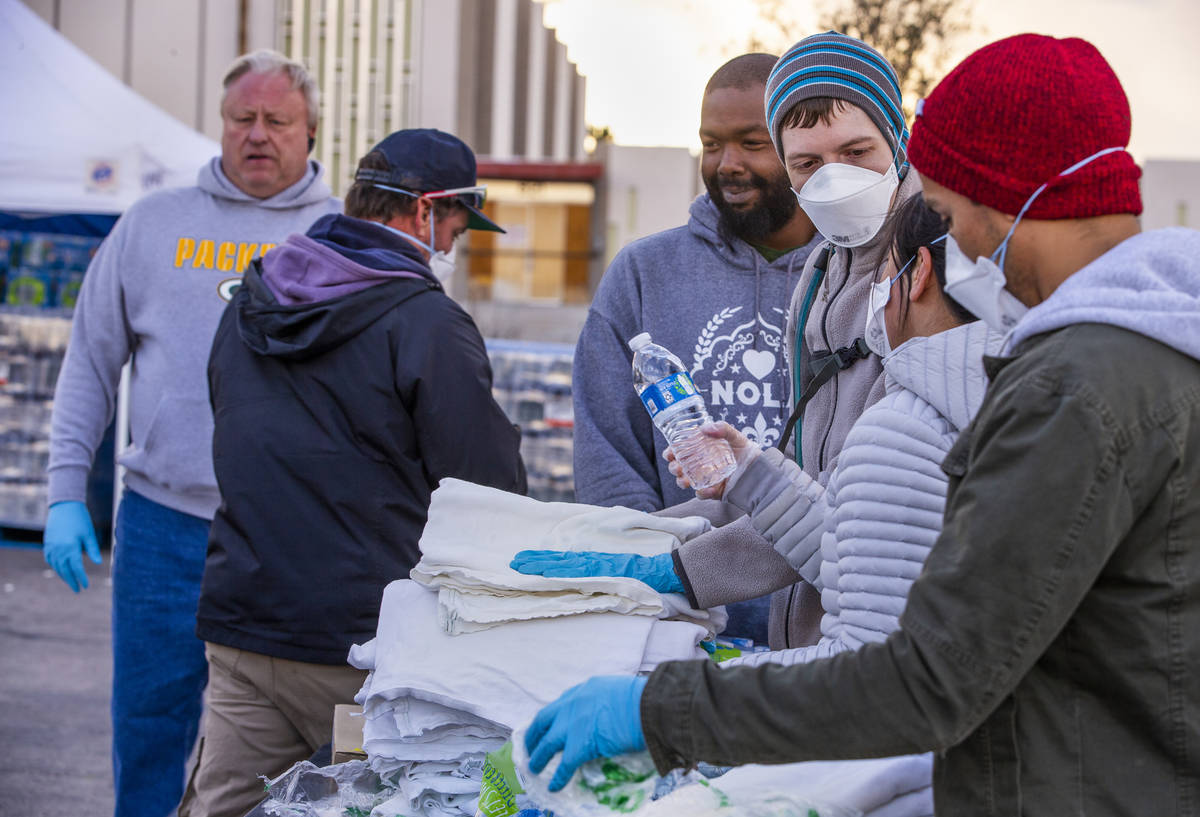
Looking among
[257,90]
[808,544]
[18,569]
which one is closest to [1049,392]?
[808,544]

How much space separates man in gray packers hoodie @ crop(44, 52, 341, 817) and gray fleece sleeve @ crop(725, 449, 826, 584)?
7.40ft

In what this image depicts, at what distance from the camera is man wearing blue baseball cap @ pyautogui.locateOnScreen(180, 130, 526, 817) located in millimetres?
2939

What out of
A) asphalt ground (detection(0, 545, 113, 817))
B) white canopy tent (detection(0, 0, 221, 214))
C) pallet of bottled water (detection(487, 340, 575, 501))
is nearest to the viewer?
asphalt ground (detection(0, 545, 113, 817))

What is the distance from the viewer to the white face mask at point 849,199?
235cm

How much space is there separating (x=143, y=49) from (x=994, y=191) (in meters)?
22.1

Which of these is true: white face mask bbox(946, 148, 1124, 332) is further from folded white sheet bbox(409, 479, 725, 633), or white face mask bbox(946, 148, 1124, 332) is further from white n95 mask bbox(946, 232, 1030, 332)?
folded white sheet bbox(409, 479, 725, 633)

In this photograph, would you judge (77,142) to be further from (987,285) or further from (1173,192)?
Answer: (1173,192)

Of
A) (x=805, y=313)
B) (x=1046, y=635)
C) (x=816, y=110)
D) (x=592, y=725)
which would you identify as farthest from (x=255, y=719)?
(x=1046, y=635)

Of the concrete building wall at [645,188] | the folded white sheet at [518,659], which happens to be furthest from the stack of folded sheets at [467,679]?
the concrete building wall at [645,188]

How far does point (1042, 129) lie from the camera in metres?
1.37

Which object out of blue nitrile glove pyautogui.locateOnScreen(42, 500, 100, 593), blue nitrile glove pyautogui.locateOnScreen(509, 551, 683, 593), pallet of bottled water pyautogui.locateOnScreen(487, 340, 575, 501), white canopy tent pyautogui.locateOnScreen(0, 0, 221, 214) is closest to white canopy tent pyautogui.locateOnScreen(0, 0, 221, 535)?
white canopy tent pyautogui.locateOnScreen(0, 0, 221, 214)

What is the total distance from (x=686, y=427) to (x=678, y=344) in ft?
2.87

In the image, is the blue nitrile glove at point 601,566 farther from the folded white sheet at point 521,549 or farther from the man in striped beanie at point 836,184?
the man in striped beanie at point 836,184

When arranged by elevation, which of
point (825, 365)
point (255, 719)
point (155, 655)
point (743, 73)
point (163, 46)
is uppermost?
point (163, 46)
